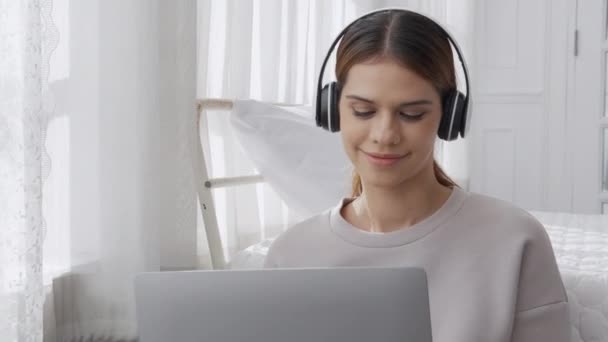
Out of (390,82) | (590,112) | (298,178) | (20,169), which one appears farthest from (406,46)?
(590,112)

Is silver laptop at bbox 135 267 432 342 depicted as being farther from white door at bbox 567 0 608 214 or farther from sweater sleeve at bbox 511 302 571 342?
white door at bbox 567 0 608 214

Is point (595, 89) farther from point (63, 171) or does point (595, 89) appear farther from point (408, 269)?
point (408, 269)

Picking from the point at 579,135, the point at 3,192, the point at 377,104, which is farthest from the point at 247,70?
the point at 579,135

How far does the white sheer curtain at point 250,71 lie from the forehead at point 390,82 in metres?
0.88

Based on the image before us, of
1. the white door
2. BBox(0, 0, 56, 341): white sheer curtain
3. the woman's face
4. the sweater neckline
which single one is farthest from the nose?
the white door

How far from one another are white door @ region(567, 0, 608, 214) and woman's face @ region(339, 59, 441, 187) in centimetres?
295

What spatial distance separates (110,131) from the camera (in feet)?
5.39

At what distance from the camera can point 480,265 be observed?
3.30 ft

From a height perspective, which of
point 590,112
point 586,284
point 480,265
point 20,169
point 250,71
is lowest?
point 586,284

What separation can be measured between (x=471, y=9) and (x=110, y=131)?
2.45m

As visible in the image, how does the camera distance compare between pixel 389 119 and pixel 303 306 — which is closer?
pixel 303 306

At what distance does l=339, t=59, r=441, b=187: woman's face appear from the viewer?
0.96 m

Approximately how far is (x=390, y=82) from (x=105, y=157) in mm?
855

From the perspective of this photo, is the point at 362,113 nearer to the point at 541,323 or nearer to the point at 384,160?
the point at 384,160
